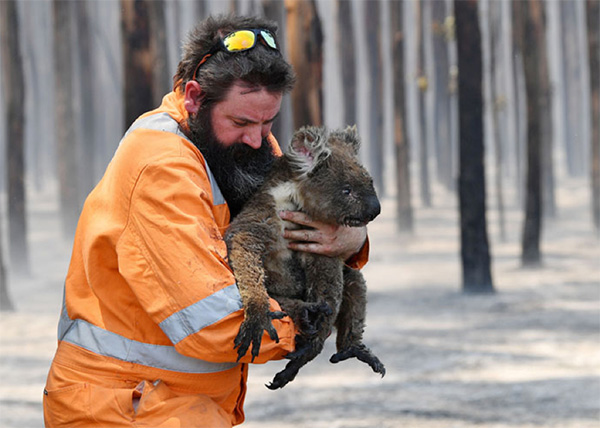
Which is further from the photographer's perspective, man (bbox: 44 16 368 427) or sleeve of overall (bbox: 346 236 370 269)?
sleeve of overall (bbox: 346 236 370 269)

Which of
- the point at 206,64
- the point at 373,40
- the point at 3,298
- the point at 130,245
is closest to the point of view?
the point at 130,245

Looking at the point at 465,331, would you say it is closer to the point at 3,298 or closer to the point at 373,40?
the point at 3,298

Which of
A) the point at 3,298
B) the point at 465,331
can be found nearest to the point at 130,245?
the point at 465,331

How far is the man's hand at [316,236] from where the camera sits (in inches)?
116

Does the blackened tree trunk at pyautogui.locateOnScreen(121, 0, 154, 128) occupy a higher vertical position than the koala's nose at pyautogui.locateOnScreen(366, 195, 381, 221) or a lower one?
higher

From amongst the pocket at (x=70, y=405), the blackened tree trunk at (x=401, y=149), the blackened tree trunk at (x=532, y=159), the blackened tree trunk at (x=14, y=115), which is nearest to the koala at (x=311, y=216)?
the pocket at (x=70, y=405)

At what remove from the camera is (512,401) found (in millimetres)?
7188

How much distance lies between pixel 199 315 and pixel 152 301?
15 cm

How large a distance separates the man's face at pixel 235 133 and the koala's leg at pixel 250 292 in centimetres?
23

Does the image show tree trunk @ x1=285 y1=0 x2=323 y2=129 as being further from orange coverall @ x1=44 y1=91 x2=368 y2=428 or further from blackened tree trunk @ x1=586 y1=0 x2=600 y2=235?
blackened tree trunk @ x1=586 y1=0 x2=600 y2=235

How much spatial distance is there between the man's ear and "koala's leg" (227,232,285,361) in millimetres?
419

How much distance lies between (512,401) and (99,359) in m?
5.10

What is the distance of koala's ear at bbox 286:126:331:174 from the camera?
294 cm

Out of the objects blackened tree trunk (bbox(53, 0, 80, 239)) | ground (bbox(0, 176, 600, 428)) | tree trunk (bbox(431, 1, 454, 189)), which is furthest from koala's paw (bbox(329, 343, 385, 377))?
tree trunk (bbox(431, 1, 454, 189))
